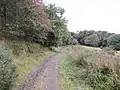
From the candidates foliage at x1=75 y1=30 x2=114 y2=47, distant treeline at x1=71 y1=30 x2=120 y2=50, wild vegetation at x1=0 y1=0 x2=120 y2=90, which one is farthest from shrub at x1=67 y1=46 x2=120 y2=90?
foliage at x1=75 y1=30 x2=114 y2=47

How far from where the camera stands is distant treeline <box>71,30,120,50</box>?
73.4 m

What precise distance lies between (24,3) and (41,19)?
512 centimetres

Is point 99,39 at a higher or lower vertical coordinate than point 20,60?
lower

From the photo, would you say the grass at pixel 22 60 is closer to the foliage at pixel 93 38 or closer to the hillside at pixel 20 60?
the hillside at pixel 20 60

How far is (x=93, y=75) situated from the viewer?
42.2 feet

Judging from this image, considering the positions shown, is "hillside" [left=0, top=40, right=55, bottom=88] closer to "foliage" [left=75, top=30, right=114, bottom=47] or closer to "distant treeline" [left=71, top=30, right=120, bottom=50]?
"distant treeline" [left=71, top=30, right=120, bottom=50]

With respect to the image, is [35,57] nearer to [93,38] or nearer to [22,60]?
[22,60]

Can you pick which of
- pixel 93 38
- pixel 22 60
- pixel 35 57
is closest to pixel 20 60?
pixel 22 60

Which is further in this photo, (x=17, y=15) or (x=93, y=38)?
(x=93, y=38)

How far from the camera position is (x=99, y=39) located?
9531 cm

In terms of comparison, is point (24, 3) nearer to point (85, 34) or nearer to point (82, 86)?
point (82, 86)

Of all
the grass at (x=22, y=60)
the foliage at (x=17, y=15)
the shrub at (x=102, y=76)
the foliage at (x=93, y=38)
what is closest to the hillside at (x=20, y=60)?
the grass at (x=22, y=60)

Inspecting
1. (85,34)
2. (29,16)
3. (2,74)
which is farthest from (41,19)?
(85,34)

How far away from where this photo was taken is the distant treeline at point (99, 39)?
73.4 m
